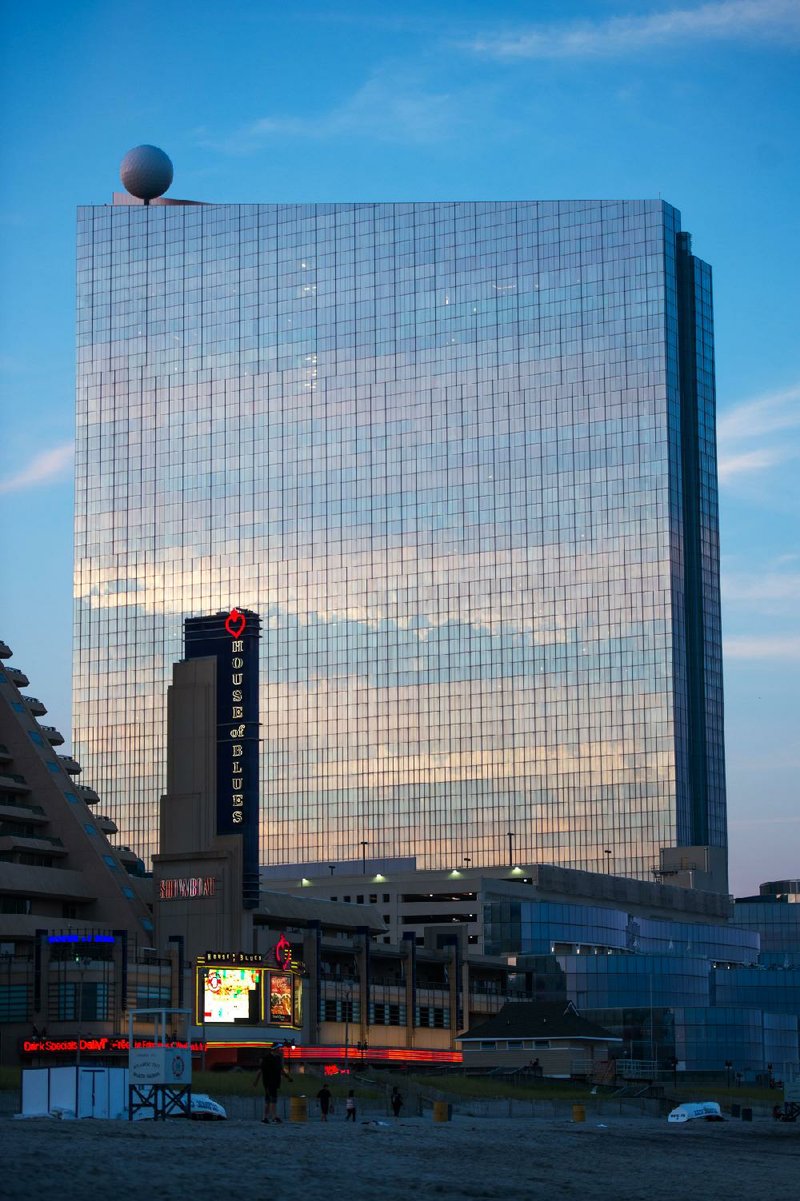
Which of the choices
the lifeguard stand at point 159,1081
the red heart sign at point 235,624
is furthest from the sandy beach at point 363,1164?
the red heart sign at point 235,624

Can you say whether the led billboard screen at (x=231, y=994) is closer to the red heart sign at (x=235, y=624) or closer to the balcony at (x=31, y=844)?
the balcony at (x=31, y=844)

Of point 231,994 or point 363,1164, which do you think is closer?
point 363,1164

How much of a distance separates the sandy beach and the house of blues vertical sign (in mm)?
63051

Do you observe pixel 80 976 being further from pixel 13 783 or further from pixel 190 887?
pixel 13 783

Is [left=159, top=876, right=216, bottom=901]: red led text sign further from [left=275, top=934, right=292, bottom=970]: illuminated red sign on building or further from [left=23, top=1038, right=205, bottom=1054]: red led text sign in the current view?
[left=23, top=1038, right=205, bottom=1054]: red led text sign

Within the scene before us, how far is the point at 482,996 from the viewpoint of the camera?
17425 cm

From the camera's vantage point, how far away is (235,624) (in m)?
145

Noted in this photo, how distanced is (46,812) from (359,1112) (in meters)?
54.5

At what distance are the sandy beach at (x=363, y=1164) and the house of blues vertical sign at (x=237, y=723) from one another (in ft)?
207

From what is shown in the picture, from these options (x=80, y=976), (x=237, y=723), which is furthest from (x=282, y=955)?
(x=237, y=723)

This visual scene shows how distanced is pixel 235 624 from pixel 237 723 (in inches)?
294

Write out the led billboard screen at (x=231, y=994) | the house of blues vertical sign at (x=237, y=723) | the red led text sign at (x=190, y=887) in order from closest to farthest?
the led billboard screen at (x=231, y=994), the red led text sign at (x=190, y=887), the house of blues vertical sign at (x=237, y=723)

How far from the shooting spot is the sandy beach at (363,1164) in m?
45.8

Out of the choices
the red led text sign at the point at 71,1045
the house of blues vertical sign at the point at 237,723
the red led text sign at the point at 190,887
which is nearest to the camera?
the red led text sign at the point at 71,1045
